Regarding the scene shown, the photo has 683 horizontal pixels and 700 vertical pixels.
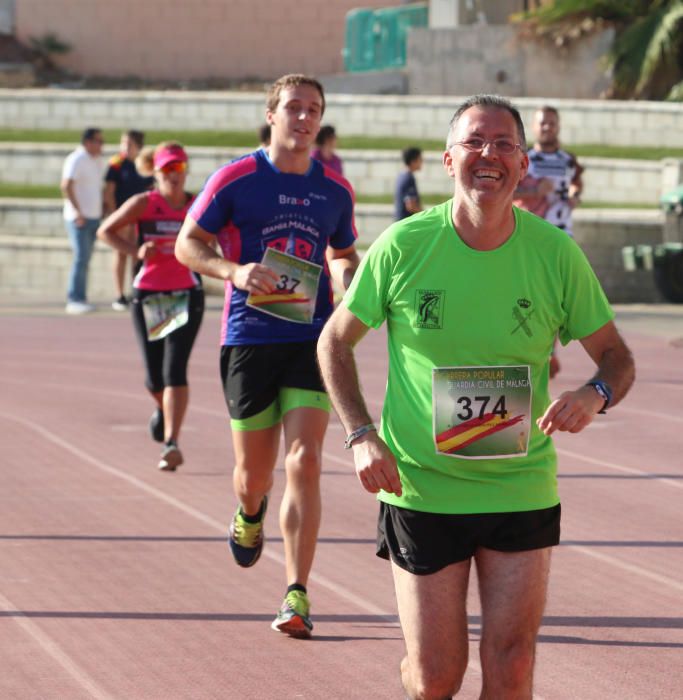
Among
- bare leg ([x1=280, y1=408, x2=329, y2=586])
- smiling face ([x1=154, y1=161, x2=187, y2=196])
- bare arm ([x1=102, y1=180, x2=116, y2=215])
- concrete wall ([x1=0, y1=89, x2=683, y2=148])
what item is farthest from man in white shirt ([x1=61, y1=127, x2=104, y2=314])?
bare leg ([x1=280, y1=408, x2=329, y2=586])

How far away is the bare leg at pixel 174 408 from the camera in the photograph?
37.1 ft

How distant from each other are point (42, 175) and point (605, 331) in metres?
26.9

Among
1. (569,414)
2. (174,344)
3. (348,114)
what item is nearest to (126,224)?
(174,344)

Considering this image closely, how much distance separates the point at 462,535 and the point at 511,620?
0.27m

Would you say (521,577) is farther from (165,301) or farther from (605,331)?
(165,301)

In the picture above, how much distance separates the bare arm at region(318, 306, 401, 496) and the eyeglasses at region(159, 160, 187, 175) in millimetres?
6290

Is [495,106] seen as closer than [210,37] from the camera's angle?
Yes

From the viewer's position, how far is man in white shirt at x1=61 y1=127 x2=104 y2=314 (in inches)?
880

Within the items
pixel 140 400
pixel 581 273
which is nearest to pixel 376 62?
pixel 140 400

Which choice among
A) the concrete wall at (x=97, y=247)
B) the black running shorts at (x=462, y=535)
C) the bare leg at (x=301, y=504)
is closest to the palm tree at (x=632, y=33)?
the concrete wall at (x=97, y=247)

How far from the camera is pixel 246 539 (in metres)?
7.86

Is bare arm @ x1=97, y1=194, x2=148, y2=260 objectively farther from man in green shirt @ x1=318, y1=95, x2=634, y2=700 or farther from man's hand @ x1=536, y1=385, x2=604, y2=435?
man's hand @ x1=536, y1=385, x2=604, y2=435

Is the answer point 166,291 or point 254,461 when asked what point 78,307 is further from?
point 254,461

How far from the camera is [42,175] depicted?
31.3 metres
